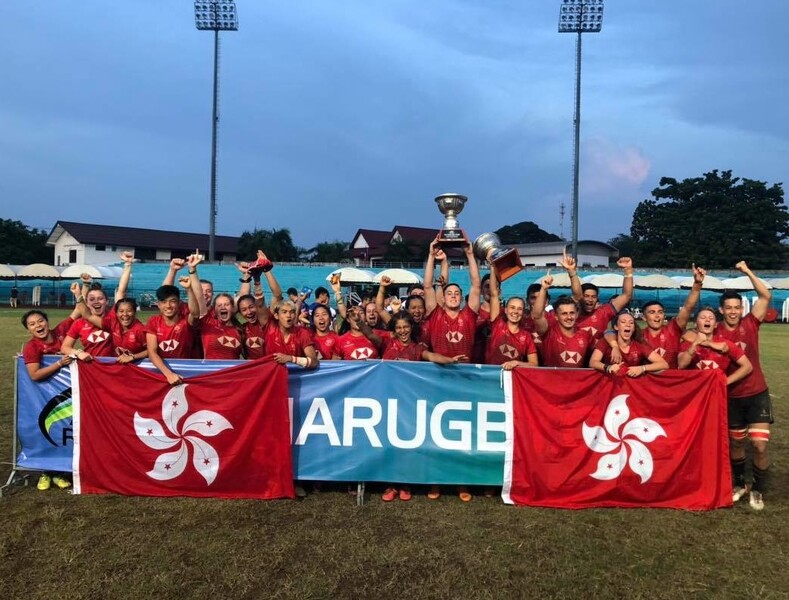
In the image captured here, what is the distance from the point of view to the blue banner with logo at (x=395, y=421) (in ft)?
16.5

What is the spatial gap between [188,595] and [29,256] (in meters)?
60.8

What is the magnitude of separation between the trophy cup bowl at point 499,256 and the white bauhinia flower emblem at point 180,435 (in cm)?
293

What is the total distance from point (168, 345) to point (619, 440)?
13.7 ft

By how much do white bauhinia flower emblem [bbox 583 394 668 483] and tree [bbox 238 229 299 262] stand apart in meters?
50.4

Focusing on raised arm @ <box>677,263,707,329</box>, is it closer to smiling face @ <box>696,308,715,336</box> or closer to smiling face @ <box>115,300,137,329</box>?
smiling face @ <box>696,308,715,336</box>

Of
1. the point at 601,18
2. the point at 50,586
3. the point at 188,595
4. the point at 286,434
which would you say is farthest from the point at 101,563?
the point at 601,18

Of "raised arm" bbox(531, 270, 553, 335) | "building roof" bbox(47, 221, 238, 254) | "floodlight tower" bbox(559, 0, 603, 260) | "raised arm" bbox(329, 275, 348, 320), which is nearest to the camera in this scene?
"raised arm" bbox(531, 270, 553, 335)

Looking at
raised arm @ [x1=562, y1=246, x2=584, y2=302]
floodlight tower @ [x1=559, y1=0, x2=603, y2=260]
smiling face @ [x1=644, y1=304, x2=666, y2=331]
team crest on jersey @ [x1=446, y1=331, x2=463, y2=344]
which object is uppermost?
floodlight tower @ [x1=559, y1=0, x2=603, y2=260]

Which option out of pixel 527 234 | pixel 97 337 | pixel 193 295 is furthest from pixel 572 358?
pixel 527 234

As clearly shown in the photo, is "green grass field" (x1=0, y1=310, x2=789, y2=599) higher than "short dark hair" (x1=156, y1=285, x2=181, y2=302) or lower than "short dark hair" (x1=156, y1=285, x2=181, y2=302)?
lower

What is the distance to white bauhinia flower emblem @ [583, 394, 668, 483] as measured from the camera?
16.1 ft

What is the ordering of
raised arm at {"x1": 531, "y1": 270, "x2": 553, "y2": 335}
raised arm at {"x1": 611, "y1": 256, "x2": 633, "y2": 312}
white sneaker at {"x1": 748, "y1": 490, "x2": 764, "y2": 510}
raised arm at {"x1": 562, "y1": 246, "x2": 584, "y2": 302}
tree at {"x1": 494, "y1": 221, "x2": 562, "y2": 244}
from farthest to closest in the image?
tree at {"x1": 494, "y1": 221, "x2": 562, "y2": 244}
raised arm at {"x1": 611, "y1": 256, "x2": 633, "y2": 312}
raised arm at {"x1": 562, "y1": 246, "x2": 584, "y2": 302}
raised arm at {"x1": 531, "y1": 270, "x2": 553, "y2": 335}
white sneaker at {"x1": 748, "y1": 490, "x2": 764, "y2": 510}

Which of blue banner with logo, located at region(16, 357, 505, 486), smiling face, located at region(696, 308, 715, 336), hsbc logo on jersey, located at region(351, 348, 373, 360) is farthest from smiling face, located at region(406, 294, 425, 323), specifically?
smiling face, located at region(696, 308, 715, 336)

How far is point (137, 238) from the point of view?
196 ft
